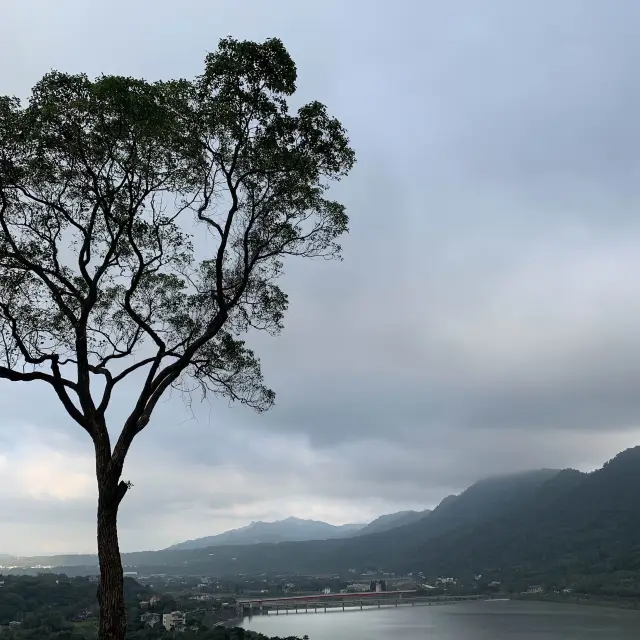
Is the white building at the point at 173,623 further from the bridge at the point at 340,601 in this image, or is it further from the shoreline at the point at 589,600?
the shoreline at the point at 589,600

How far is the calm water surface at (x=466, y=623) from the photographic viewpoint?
5503 centimetres

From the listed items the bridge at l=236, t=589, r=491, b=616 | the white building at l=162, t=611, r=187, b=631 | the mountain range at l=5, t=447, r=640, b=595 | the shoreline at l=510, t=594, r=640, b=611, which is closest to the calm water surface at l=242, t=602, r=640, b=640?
the shoreline at l=510, t=594, r=640, b=611

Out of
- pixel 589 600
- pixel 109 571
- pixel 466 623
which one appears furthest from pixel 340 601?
pixel 109 571

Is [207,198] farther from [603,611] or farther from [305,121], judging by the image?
[603,611]

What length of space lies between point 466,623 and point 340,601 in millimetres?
35271

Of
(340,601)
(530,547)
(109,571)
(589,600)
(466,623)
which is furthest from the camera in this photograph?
(530,547)

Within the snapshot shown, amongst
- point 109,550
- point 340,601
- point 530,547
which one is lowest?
point 340,601

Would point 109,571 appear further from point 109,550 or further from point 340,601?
point 340,601

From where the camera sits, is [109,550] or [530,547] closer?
[109,550]

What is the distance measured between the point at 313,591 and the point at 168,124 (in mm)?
120305

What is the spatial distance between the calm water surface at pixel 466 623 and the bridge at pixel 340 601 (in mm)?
3128

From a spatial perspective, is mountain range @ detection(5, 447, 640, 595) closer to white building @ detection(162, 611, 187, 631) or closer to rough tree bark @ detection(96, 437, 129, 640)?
white building @ detection(162, 611, 187, 631)

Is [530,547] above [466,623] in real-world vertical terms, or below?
above

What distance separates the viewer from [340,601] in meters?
98.2
